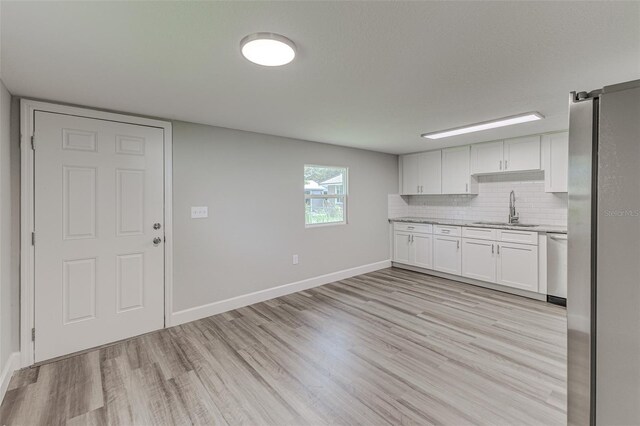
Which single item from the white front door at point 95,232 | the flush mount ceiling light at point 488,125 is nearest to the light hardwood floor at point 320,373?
the white front door at point 95,232

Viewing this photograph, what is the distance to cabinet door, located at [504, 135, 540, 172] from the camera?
402 cm

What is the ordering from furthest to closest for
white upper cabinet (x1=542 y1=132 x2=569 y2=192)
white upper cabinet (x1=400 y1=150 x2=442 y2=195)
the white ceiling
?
1. white upper cabinet (x1=400 y1=150 x2=442 y2=195)
2. white upper cabinet (x1=542 y1=132 x2=569 y2=192)
3. the white ceiling

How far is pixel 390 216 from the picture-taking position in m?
5.72

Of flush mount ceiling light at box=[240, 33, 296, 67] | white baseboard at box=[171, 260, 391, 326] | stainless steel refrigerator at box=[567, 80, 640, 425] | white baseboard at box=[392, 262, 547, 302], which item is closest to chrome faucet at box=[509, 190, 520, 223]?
white baseboard at box=[392, 262, 547, 302]

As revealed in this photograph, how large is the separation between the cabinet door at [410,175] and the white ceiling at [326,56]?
2.55 meters

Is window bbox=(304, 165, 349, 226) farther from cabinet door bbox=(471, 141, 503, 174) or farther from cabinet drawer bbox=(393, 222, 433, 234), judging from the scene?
cabinet door bbox=(471, 141, 503, 174)

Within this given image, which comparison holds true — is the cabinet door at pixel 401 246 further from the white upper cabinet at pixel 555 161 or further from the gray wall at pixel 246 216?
the white upper cabinet at pixel 555 161

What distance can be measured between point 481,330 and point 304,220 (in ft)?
8.45

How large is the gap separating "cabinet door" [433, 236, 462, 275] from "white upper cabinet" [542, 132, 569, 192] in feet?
4.73

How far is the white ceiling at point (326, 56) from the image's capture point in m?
1.36

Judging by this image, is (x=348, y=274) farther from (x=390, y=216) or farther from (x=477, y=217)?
(x=477, y=217)

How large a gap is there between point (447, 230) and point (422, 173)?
1.20m

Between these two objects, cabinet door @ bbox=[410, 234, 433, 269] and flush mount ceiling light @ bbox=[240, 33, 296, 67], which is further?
cabinet door @ bbox=[410, 234, 433, 269]

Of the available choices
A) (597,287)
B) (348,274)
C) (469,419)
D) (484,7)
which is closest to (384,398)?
(469,419)
